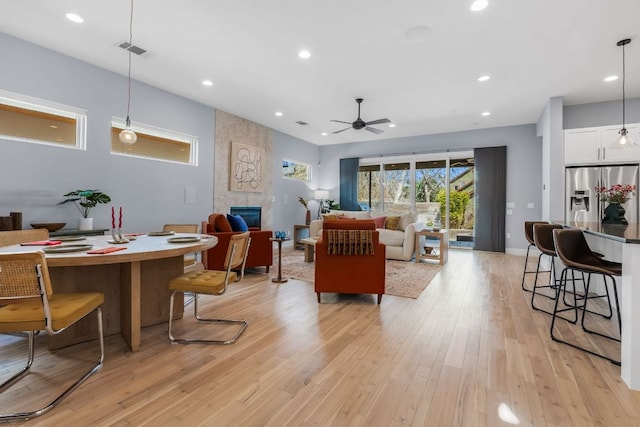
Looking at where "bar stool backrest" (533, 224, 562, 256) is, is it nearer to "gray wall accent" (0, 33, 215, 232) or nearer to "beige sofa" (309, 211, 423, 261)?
"beige sofa" (309, 211, 423, 261)

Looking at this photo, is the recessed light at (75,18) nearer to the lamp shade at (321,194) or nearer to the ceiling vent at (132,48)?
the ceiling vent at (132,48)

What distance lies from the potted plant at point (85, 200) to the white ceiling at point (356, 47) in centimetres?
143

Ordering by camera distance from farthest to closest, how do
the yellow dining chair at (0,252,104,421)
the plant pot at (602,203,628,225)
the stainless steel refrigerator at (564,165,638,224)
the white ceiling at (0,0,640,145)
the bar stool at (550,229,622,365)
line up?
the stainless steel refrigerator at (564,165,638,224)
the plant pot at (602,203,628,225)
the white ceiling at (0,0,640,145)
the bar stool at (550,229,622,365)
the yellow dining chair at (0,252,104,421)

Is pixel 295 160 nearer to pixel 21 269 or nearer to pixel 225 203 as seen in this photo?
pixel 225 203

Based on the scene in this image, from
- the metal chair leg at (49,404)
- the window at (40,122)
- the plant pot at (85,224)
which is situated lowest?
the metal chair leg at (49,404)

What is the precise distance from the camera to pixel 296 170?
8719 mm

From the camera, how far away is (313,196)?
9.16 metres

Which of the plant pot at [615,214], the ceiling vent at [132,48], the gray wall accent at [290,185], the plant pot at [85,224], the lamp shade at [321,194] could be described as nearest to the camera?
the plant pot at [615,214]

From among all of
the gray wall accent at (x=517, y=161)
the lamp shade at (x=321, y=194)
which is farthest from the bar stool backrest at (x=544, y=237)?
the lamp shade at (x=321, y=194)

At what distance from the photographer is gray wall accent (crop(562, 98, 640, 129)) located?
5.33 meters

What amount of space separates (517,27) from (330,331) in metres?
3.60

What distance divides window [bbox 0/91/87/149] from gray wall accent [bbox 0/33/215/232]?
9cm

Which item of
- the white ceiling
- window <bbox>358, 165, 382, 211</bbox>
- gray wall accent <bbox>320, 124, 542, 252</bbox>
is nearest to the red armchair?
the white ceiling

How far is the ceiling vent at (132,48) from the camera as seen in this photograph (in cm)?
357
